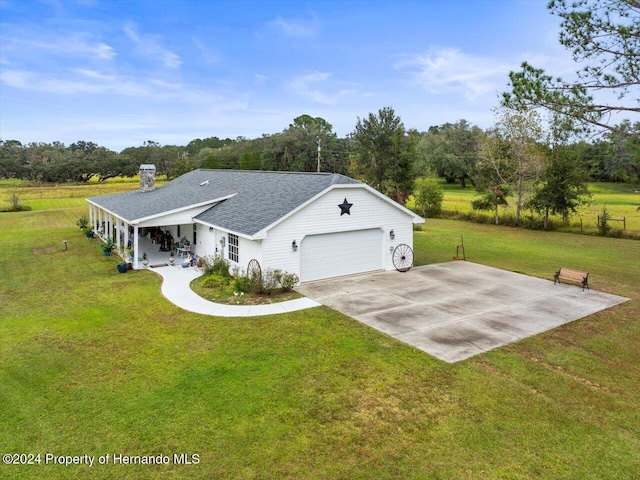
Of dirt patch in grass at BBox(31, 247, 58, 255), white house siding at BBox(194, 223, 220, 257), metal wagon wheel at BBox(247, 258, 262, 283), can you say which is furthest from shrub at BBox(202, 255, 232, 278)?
dirt patch in grass at BBox(31, 247, 58, 255)

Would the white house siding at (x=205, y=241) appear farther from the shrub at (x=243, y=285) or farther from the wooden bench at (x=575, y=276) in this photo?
the wooden bench at (x=575, y=276)

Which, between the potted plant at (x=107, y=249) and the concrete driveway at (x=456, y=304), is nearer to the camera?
the concrete driveway at (x=456, y=304)

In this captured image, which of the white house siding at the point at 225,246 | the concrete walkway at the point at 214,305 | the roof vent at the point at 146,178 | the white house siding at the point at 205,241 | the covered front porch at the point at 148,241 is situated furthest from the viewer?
the roof vent at the point at 146,178

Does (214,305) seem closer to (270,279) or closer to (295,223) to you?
(270,279)

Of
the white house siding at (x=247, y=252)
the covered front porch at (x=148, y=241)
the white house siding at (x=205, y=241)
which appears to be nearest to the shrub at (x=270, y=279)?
the white house siding at (x=247, y=252)

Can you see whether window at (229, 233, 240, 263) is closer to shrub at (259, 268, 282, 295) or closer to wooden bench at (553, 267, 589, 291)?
shrub at (259, 268, 282, 295)

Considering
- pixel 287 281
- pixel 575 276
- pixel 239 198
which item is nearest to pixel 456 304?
pixel 575 276
